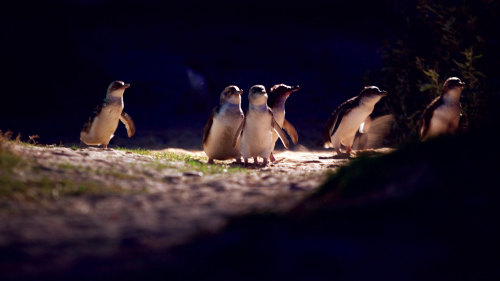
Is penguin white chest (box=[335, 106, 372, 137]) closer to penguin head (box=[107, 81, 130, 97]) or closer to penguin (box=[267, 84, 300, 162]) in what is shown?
penguin (box=[267, 84, 300, 162])

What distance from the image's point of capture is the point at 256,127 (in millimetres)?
7402

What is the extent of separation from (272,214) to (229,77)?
1136 centimetres

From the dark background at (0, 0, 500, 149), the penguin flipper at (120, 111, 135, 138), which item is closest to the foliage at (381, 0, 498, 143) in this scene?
the dark background at (0, 0, 500, 149)

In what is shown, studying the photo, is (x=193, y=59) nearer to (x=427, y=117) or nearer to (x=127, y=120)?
(x=127, y=120)

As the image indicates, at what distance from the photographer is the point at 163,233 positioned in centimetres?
347

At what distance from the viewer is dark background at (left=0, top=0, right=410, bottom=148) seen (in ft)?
44.2

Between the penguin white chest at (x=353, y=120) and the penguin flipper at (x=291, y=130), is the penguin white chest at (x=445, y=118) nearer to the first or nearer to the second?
the penguin white chest at (x=353, y=120)

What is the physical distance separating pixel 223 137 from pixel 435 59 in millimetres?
4934

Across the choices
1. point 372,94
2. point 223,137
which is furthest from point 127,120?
point 372,94

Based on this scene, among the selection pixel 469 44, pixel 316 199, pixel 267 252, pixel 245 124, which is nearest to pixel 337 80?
pixel 469 44

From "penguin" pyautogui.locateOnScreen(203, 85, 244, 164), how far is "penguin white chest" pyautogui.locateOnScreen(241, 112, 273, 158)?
18 cm

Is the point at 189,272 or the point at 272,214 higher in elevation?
the point at 272,214

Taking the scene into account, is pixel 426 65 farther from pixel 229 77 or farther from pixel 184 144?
pixel 229 77

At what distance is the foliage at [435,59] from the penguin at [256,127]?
301cm
